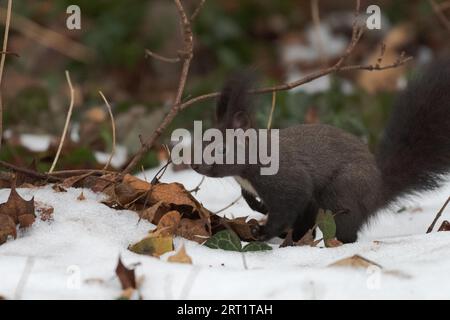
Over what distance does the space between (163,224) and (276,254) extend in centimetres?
39

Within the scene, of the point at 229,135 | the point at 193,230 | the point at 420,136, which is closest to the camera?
the point at 193,230

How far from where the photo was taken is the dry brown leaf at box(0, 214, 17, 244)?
274 centimetres

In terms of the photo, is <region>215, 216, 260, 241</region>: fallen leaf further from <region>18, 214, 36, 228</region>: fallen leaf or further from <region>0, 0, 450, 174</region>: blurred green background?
<region>0, 0, 450, 174</region>: blurred green background

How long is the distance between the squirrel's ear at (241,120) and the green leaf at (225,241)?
0.44 meters

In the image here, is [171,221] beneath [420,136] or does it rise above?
beneath

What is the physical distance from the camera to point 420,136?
346 centimetres

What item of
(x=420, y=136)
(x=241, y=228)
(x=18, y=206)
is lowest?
(x=241, y=228)

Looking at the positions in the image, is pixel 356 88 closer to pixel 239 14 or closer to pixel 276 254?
pixel 239 14

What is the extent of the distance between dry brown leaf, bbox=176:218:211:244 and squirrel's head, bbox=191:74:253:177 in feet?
0.85

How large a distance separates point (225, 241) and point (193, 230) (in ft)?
0.54

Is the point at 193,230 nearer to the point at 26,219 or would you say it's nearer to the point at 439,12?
the point at 26,219

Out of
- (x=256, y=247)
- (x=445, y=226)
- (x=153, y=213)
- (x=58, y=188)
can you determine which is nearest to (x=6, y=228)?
(x=58, y=188)

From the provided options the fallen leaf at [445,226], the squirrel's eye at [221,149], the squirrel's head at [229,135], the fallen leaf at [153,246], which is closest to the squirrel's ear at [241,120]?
the squirrel's head at [229,135]

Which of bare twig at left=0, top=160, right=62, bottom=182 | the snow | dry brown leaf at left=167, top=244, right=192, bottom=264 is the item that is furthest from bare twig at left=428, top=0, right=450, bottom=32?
dry brown leaf at left=167, top=244, right=192, bottom=264
